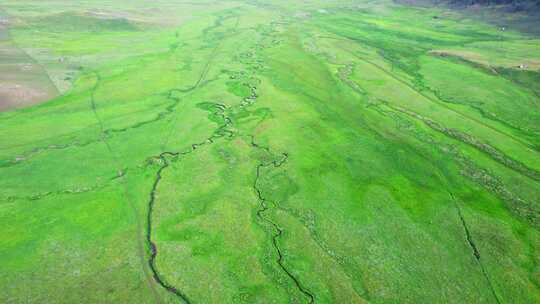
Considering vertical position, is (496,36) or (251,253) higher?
(496,36)

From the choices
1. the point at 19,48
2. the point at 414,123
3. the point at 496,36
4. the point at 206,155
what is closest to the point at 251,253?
the point at 206,155

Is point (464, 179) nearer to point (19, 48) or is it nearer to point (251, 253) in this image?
point (251, 253)

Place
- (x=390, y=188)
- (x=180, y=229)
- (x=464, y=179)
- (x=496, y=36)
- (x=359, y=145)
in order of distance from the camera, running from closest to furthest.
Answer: (x=180, y=229) → (x=390, y=188) → (x=464, y=179) → (x=359, y=145) → (x=496, y=36)

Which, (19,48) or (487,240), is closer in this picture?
(487,240)

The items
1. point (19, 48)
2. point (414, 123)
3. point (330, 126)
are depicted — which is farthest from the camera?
point (19, 48)

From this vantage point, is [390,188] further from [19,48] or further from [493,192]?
[19,48]

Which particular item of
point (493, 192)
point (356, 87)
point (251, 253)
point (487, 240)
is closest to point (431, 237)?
point (487, 240)
